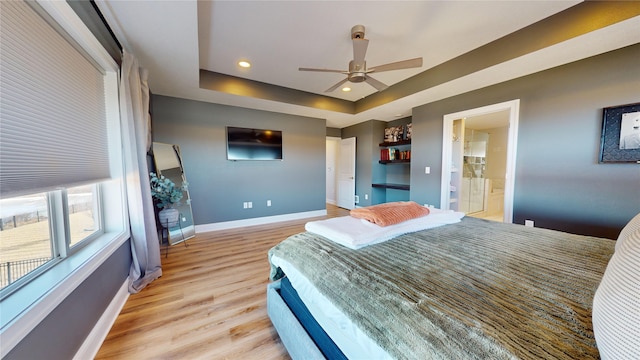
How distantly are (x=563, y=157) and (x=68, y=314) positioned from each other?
4322mm

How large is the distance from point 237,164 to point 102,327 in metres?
2.80

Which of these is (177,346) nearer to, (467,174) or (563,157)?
(563,157)

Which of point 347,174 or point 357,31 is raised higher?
point 357,31

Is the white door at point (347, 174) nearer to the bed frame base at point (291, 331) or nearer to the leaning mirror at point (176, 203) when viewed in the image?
the leaning mirror at point (176, 203)

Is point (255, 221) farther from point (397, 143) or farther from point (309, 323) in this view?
point (397, 143)

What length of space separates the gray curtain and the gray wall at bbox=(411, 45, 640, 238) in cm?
412

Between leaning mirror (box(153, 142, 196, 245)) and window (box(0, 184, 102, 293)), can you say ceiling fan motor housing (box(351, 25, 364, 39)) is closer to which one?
window (box(0, 184, 102, 293))

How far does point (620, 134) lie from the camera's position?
200cm

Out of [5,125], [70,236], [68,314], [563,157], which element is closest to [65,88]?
[5,125]

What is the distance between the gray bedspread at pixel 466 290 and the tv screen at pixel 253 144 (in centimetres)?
289

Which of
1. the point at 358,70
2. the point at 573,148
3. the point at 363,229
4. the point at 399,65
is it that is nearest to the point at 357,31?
the point at 358,70

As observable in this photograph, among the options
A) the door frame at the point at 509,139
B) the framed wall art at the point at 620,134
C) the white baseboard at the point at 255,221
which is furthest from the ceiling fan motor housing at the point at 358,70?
the white baseboard at the point at 255,221

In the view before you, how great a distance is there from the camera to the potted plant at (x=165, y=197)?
2710 mm

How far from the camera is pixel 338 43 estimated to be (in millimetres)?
2330
